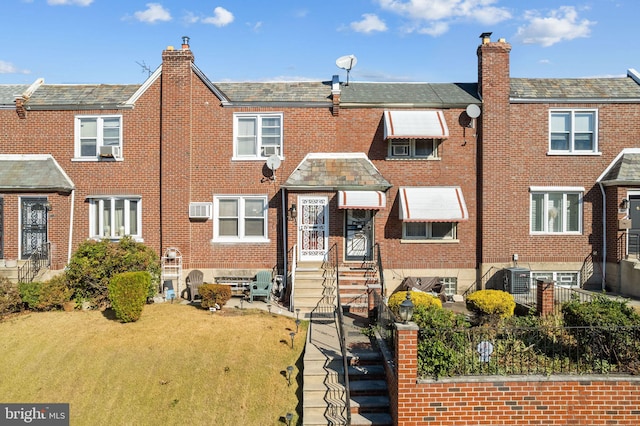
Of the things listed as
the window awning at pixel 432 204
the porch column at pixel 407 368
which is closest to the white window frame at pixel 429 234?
the window awning at pixel 432 204

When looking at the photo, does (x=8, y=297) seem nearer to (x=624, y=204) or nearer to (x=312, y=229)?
(x=312, y=229)

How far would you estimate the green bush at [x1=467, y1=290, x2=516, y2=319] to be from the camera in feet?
44.5

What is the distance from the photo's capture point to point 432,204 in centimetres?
1730

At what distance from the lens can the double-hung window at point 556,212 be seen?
1806 cm

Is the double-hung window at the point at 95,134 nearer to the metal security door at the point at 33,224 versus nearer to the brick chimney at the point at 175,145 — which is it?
the brick chimney at the point at 175,145

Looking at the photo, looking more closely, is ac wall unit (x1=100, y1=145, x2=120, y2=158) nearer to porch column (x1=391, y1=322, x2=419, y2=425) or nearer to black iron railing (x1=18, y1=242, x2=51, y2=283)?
black iron railing (x1=18, y1=242, x2=51, y2=283)

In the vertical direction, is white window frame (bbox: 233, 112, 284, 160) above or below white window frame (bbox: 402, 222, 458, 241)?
above

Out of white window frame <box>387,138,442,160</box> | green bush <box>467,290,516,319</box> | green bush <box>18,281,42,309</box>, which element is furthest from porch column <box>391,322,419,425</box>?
green bush <box>18,281,42,309</box>

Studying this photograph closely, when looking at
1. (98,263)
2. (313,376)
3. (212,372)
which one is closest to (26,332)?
(98,263)

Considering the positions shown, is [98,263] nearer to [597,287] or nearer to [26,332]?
[26,332]

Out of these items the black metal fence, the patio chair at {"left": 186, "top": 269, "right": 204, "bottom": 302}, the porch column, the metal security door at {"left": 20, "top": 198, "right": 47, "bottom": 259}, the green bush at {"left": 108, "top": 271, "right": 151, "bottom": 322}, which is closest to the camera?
the porch column

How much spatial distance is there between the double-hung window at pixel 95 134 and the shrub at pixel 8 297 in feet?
18.0

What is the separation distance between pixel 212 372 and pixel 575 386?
780cm

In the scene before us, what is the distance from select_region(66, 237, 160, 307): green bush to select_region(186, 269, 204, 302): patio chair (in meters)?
1.22
